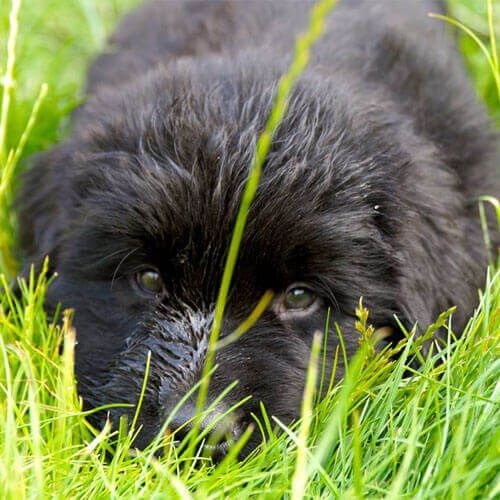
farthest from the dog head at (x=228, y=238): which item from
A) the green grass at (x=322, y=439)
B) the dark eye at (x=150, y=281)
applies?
the green grass at (x=322, y=439)

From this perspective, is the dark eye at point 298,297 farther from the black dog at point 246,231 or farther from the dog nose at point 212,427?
the dog nose at point 212,427

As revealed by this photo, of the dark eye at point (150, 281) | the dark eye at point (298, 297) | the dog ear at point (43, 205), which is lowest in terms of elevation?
the dog ear at point (43, 205)

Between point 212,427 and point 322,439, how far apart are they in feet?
1.09

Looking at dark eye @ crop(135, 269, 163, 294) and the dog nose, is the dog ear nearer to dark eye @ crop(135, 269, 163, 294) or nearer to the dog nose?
dark eye @ crop(135, 269, 163, 294)

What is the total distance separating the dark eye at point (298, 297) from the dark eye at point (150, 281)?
38 centimetres

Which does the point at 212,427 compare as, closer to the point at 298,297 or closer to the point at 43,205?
the point at 298,297

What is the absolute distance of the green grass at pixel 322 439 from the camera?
6.51ft

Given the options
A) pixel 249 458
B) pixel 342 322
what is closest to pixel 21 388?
pixel 249 458

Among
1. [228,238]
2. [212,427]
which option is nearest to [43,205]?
[228,238]

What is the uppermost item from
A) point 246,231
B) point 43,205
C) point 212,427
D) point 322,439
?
point 246,231

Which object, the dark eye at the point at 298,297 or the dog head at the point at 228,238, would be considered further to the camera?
A: the dark eye at the point at 298,297

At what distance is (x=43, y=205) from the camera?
319 centimetres

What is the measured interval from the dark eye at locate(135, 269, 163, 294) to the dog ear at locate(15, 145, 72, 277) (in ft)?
1.13

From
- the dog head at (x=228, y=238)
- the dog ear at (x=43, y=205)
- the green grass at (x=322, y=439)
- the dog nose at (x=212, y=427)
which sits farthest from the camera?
the dog ear at (x=43, y=205)
